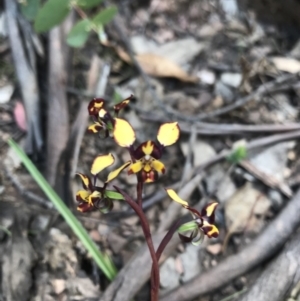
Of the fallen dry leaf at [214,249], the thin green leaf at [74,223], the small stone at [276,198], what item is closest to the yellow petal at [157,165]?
the thin green leaf at [74,223]

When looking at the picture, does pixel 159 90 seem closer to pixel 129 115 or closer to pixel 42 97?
pixel 129 115

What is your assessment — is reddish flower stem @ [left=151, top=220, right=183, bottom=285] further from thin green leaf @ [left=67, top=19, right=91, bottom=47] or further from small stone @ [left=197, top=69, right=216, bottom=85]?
small stone @ [left=197, top=69, right=216, bottom=85]

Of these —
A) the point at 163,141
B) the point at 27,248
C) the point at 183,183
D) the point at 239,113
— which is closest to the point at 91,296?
the point at 27,248

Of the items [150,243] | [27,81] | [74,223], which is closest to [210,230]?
[150,243]

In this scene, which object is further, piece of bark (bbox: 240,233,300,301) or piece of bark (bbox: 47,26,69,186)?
piece of bark (bbox: 47,26,69,186)

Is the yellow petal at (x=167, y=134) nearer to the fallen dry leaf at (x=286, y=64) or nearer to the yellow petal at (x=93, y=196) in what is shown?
the yellow petal at (x=93, y=196)

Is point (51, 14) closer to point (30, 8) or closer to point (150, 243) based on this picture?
point (30, 8)

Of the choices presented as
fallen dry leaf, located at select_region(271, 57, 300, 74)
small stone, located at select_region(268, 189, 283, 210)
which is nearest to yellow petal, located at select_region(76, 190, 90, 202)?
small stone, located at select_region(268, 189, 283, 210)
